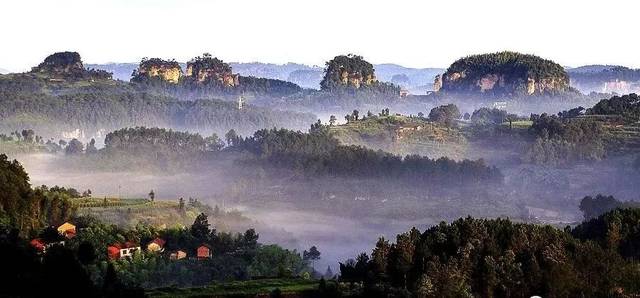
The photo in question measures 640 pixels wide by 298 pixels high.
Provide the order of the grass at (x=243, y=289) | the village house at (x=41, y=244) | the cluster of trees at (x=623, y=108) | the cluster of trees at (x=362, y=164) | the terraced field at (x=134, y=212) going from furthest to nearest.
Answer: the cluster of trees at (x=623, y=108) < the cluster of trees at (x=362, y=164) < the terraced field at (x=134, y=212) < the village house at (x=41, y=244) < the grass at (x=243, y=289)

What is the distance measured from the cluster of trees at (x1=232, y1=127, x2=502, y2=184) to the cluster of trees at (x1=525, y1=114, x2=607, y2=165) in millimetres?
8150

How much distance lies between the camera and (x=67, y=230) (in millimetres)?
68500

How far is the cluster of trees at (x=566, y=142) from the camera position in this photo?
154 meters

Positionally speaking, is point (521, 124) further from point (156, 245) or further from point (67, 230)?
point (67, 230)

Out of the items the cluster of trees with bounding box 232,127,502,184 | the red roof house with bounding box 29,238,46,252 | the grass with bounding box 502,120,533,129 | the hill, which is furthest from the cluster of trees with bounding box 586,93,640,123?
the red roof house with bounding box 29,238,46,252

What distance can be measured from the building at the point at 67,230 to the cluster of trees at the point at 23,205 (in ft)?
4.85

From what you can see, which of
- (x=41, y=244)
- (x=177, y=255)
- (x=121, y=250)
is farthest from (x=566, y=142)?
(x=41, y=244)

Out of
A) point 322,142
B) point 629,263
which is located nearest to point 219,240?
point 629,263

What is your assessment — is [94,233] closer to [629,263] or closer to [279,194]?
[629,263]

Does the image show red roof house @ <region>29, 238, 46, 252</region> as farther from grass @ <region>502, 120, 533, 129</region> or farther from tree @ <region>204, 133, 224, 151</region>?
grass @ <region>502, 120, 533, 129</region>

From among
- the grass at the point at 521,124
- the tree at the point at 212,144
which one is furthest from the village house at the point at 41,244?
the grass at the point at 521,124

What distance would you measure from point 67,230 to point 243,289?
23.8 meters

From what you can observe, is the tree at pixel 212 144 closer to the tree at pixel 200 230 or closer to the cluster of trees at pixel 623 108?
the cluster of trees at pixel 623 108

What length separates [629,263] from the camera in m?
51.4
